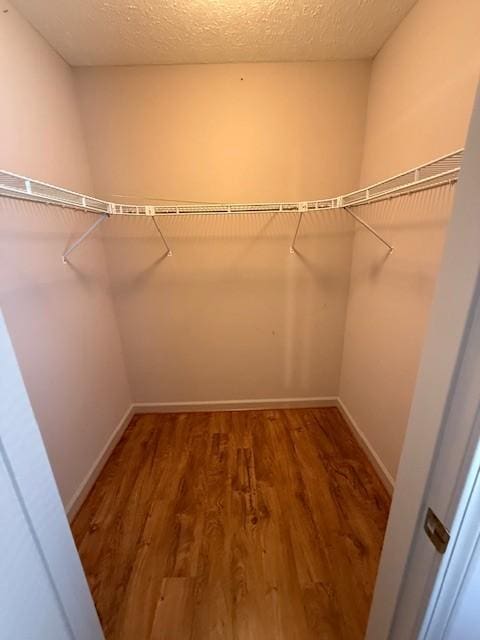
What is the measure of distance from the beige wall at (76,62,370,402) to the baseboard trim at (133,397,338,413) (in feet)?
0.18

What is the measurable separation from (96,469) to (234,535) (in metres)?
1.01

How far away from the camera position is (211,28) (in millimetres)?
1400

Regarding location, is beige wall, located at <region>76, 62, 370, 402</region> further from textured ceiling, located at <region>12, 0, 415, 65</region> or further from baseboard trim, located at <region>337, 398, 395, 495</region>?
baseboard trim, located at <region>337, 398, 395, 495</region>

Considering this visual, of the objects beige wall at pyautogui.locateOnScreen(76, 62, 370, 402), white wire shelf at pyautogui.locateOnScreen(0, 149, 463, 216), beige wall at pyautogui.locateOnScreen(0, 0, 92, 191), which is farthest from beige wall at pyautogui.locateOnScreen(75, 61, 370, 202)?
white wire shelf at pyautogui.locateOnScreen(0, 149, 463, 216)

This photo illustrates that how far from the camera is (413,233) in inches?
53.4

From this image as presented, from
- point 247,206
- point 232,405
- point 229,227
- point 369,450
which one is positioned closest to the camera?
point 247,206

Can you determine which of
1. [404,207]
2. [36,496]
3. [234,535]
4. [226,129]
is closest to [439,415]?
[36,496]

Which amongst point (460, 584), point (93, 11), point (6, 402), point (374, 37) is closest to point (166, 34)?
point (93, 11)

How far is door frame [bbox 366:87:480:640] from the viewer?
431 mm

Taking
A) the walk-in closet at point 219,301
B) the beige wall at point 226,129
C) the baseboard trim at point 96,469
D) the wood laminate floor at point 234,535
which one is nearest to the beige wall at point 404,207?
the walk-in closet at point 219,301

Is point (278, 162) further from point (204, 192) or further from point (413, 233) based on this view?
point (413, 233)

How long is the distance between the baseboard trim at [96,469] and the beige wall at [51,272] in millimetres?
40

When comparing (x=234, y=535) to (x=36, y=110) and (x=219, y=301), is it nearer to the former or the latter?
(x=219, y=301)

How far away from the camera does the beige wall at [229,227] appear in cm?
172
